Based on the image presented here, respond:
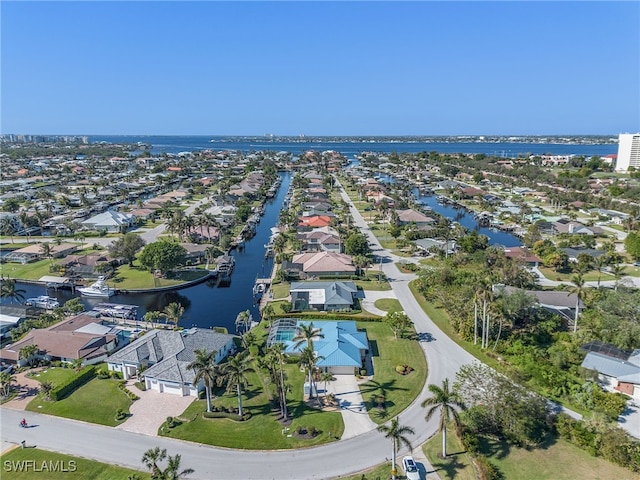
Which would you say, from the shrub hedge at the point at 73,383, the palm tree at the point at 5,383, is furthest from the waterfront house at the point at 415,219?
the palm tree at the point at 5,383

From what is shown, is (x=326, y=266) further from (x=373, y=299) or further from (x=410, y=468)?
(x=410, y=468)

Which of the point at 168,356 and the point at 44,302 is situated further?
the point at 44,302

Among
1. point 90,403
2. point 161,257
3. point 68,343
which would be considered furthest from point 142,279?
point 90,403

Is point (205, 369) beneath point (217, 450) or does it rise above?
above

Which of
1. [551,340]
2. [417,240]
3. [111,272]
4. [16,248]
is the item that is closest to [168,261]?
[111,272]

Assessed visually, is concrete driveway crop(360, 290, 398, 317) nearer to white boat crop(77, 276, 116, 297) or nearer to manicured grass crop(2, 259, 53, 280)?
white boat crop(77, 276, 116, 297)

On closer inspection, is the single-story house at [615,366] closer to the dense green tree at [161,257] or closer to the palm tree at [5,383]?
the palm tree at [5,383]

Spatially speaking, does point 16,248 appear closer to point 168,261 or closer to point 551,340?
point 168,261
